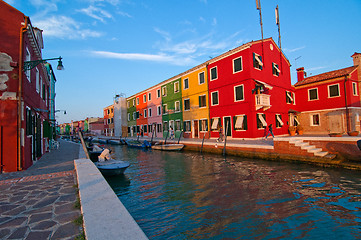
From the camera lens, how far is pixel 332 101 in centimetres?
2077

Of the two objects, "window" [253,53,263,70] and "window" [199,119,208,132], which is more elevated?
"window" [253,53,263,70]

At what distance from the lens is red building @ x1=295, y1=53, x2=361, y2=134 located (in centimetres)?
1967

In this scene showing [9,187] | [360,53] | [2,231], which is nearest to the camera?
[2,231]

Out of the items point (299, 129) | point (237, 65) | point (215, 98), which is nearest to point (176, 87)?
point (215, 98)

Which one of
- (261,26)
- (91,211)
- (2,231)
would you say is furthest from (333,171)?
(261,26)

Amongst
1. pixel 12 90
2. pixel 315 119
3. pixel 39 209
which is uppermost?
pixel 12 90

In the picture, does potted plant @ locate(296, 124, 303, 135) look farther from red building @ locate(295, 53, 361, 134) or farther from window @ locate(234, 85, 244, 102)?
window @ locate(234, 85, 244, 102)

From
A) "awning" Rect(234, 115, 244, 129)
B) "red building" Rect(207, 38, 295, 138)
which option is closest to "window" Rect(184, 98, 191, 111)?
"red building" Rect(207, 38, 295, 138)

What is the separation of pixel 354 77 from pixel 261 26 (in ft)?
37.0

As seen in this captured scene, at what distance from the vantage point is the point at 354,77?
20.4 m

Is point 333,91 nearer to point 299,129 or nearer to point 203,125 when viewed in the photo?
point 299,129

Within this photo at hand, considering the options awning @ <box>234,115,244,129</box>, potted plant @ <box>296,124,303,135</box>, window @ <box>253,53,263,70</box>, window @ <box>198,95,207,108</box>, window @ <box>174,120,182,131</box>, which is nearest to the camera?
awning @ <box>234,115,244,129</box>

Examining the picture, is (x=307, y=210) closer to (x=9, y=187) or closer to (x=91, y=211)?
(x=91, y=211)

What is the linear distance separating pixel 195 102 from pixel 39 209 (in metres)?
22.0
